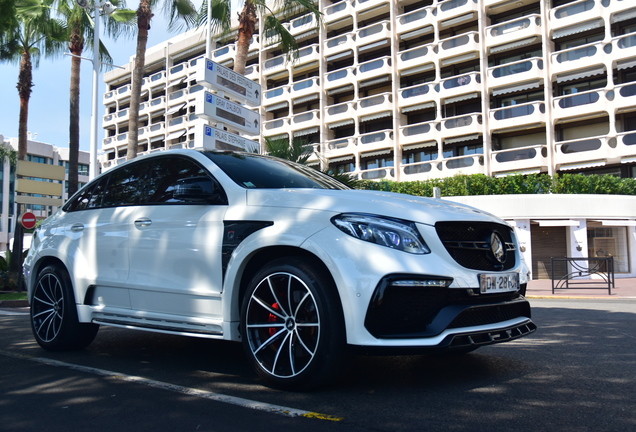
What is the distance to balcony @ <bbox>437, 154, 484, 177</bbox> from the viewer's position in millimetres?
34000

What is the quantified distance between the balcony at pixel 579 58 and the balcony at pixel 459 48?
4.52 meters

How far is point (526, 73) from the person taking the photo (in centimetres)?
3338

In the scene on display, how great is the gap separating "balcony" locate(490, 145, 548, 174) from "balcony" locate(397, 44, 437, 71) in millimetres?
7729

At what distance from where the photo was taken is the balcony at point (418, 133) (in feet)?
120

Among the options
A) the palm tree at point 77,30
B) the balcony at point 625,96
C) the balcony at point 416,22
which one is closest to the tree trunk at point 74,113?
the palm tree at point 77,30

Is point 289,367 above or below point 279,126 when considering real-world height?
below

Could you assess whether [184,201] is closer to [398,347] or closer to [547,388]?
[398,347]

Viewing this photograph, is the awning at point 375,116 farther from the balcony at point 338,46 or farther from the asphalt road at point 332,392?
the asphalt road at point 332,392

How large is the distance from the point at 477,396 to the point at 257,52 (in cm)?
4651

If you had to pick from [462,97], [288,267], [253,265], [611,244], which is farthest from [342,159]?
[288,267]

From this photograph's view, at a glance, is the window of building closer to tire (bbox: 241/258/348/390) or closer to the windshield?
the windshield

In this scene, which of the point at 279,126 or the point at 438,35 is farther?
the point at 279,126

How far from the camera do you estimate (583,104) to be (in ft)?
104

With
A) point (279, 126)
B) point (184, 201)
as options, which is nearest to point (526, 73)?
point (279, 126)
